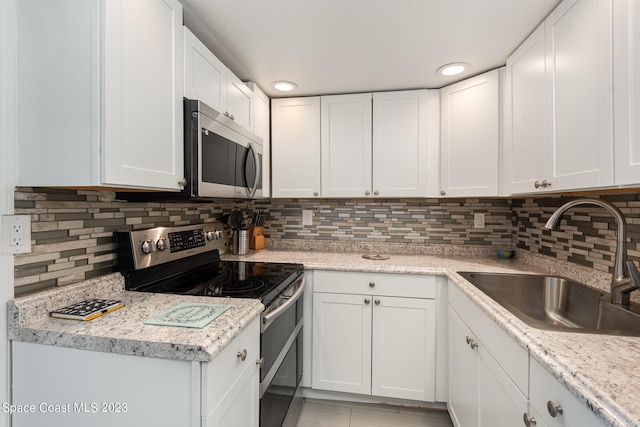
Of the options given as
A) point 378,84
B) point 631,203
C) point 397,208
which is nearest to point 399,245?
point 397,208

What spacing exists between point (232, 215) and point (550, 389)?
204cm

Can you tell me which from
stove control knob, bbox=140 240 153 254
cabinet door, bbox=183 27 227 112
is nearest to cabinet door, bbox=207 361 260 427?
stove control knob, bbox=140 240 153 254

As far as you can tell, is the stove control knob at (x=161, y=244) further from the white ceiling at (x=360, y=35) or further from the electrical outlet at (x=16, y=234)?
the white ceiling at (x=360, y=35)

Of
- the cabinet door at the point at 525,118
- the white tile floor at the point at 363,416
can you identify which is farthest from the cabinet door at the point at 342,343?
the cabinet door at the point at 525,118

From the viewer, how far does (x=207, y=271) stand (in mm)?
1769

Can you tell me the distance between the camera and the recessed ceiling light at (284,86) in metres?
2.14

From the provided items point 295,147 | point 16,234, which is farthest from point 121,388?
point 295,147

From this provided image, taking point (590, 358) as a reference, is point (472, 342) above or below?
below

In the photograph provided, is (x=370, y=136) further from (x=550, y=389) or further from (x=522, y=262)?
(x=550, y=389)

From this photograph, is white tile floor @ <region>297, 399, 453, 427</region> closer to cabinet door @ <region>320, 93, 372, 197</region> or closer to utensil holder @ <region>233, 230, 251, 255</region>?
utensil holder @ <region>233, 230, 251, 255</region>

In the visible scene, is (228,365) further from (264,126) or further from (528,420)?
(264,126)

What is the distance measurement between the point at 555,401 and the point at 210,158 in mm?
1484

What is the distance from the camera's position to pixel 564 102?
1.27 meters

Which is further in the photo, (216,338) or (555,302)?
(555,302)
